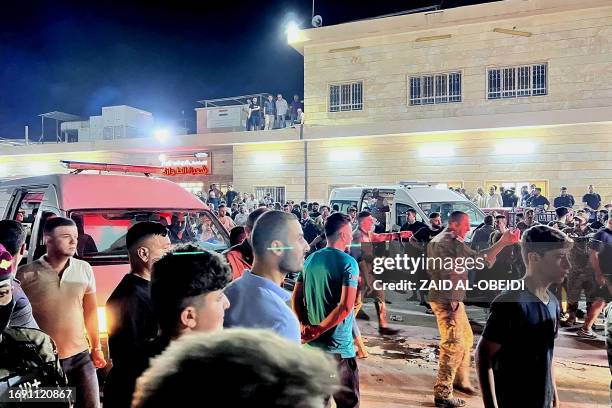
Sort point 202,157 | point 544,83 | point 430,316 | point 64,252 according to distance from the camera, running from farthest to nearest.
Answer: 1. point 202,157
2. point 544,83
3. point 430,316
4. point 64,252

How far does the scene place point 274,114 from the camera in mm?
24125

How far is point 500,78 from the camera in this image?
1955 cm

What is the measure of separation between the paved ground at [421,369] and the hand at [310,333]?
5.10ft

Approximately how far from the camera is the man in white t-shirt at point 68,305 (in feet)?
12.2

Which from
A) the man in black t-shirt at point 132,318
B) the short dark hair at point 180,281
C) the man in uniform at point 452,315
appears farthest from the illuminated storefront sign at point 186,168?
the short dark hair at point 180,281

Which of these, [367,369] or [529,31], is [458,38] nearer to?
[529,31]

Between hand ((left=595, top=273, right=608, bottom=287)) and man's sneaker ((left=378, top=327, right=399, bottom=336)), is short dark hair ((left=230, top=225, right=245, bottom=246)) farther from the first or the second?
hand ((left=595, top=273, right=608, bottom=287))

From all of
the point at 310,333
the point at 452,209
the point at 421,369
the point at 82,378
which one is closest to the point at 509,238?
the point at 452,209

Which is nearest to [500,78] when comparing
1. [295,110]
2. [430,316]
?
[295,110]

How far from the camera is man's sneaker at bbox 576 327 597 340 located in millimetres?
7398

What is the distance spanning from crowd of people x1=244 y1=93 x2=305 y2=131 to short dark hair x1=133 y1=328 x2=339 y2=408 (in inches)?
892

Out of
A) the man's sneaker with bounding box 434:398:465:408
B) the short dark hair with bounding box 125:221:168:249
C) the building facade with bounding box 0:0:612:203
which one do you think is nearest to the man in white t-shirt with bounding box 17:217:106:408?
the short dark hair with bounding box 125:221:168:249

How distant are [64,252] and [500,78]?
62.1ft

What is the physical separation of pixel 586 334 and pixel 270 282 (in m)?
6.68
